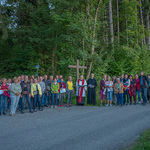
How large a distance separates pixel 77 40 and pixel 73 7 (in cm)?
346

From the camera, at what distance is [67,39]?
1728cm

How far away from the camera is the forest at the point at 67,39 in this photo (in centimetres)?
1784

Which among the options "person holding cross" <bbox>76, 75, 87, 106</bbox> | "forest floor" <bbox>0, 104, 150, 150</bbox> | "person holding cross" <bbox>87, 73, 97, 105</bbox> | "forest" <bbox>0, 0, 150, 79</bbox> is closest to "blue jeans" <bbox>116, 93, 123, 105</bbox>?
"person holding cross" <bbox>87, 73, 97, 105</bbox>

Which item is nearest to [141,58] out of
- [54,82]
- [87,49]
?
[87,49]

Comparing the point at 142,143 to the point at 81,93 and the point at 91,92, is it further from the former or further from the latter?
the point at 91,92

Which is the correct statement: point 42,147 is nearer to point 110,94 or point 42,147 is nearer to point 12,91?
point 12,91

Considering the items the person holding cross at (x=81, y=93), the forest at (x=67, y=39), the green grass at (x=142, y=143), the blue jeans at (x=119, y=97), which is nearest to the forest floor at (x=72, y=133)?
the green grass at (x=142, y=143)

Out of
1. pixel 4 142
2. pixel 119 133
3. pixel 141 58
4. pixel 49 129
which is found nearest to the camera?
pixel 4 142

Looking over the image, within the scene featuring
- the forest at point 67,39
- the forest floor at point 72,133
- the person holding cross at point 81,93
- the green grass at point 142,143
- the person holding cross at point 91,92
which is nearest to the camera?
the green grass at point 142,143

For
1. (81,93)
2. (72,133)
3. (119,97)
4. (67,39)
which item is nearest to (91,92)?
(81,93)

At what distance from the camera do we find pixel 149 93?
1307 centimetres

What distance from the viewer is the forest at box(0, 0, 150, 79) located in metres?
17.8

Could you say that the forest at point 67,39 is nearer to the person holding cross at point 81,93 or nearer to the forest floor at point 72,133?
the person holding cross at point 81,93

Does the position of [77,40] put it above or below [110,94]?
above
